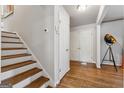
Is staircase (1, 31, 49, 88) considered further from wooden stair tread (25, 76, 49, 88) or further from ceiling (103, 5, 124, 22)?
ceiling (103, 5, 124, 22)

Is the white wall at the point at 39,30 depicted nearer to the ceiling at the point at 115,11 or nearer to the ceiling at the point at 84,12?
the ceiling at the point at 84,12

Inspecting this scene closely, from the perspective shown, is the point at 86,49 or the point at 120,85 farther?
the point at 86,49

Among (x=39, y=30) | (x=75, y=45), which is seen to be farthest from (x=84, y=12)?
A: (x=75, y=45)

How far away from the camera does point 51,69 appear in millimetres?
2350

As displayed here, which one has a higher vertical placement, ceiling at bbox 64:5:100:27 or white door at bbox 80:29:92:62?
ceiling at bbox 64:5:100:27

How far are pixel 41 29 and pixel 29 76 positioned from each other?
1.18 metres

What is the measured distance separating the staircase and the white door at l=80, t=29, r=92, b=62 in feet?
10.9

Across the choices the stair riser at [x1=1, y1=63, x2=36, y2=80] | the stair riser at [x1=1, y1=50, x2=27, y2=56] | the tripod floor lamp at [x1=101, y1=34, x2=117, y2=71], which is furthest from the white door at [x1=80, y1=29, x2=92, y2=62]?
the stair riser at [x1=1, y1=63, x2=36, y2=80]

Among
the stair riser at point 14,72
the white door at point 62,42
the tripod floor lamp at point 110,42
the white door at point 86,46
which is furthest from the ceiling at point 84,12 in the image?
the stair riser at point 14,72

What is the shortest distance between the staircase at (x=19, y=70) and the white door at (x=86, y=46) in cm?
331

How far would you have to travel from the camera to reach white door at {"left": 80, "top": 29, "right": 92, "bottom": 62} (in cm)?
516

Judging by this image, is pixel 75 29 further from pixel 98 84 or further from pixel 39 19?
pixel 98 84

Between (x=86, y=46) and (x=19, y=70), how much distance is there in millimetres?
3916
